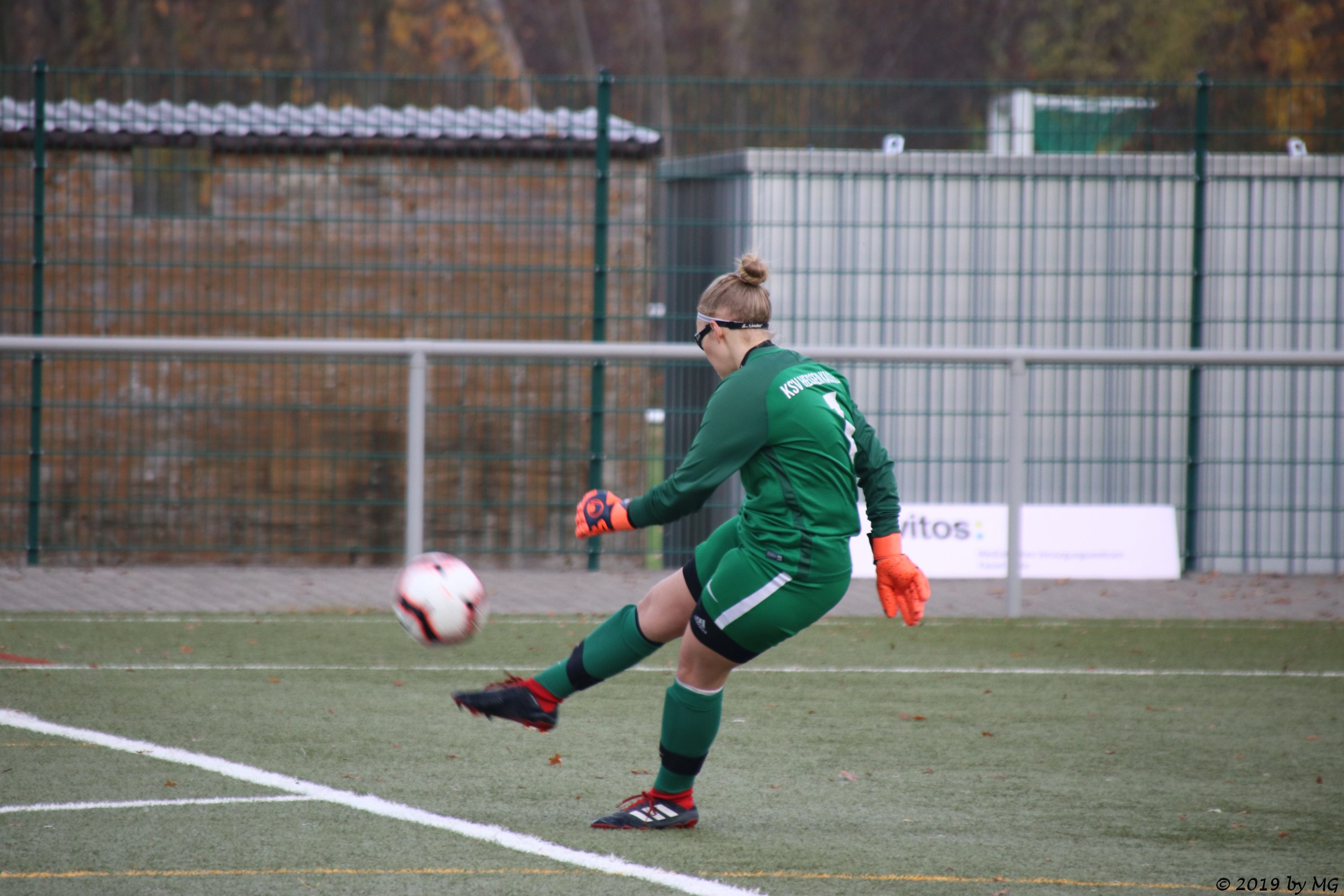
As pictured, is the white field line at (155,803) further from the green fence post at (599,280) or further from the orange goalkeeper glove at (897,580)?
the green fence post at (599,280)

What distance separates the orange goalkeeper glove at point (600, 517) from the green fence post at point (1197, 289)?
693 centimetres

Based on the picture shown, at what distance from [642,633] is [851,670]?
3.00m

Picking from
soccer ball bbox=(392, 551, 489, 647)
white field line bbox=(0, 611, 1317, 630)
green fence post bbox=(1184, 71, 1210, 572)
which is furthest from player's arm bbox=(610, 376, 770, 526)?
green fence post bbox=(1184, 71, 1210, 572)

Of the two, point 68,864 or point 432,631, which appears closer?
point 68,864

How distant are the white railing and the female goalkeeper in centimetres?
428

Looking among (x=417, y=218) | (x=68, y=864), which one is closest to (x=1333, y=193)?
(x=417, y=218)

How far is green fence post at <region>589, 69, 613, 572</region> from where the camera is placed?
1031cm

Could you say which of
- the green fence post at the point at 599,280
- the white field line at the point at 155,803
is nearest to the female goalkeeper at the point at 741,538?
the white field line at the point at 155,803

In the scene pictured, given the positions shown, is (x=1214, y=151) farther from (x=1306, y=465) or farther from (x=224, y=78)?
(x=224, y=78)

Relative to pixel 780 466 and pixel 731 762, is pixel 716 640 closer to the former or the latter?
pixel 780 466

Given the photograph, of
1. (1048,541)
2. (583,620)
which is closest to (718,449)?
(583,620)

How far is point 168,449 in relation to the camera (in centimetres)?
1027

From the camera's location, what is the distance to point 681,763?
458 cm

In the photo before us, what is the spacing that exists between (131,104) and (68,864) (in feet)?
24.6
